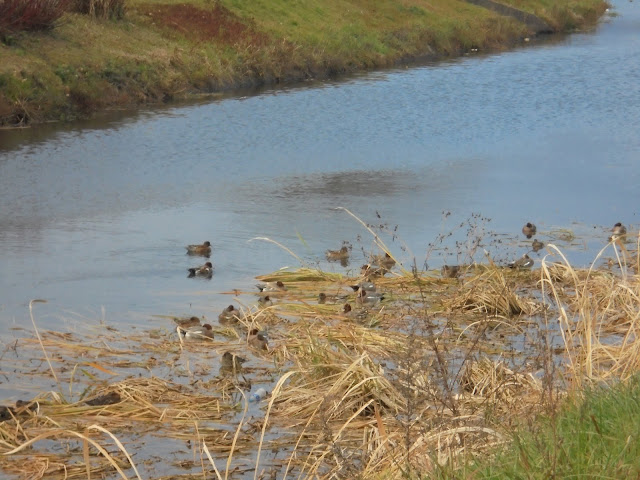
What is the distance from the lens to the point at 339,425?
23.4ft

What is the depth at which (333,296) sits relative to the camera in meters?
10.8

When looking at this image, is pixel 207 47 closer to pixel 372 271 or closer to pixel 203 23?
pixel 203 23

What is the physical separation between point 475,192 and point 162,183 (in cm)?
485

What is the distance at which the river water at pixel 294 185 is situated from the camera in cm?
1209

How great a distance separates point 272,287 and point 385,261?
1.28 m

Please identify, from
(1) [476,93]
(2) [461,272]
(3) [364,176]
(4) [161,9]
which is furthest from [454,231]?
(4) [161,9]

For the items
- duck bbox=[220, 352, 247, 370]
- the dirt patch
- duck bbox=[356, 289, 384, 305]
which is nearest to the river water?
duck bbox=[356, 289, 384, 305]

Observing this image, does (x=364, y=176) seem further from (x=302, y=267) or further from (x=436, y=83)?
(x=436, y=83)

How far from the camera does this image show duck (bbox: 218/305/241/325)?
9.84 metres

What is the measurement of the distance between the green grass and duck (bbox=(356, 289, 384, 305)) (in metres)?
4.71

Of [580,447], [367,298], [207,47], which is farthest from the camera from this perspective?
[207,47]

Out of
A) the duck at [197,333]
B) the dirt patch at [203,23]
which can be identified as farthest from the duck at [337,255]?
the dirt patch at [203,23]

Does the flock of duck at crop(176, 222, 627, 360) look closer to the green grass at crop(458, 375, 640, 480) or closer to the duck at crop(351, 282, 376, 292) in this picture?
the duck at crop(351, 282, 376, 292)

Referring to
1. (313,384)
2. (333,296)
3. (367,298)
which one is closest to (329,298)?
(333,296)
